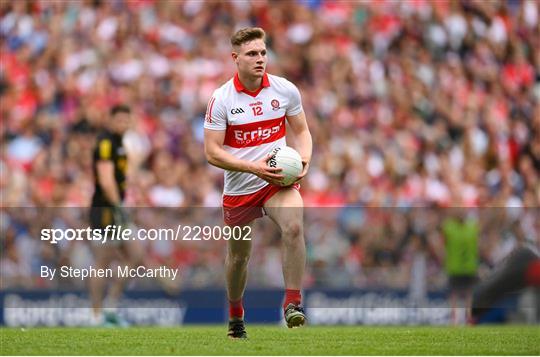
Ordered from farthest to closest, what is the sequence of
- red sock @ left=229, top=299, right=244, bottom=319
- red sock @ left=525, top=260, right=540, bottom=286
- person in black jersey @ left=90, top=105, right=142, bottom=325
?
1. person in black jersey @ left=90, top=105, right=142, bottom=325
2. red sock @ left=525, top=260, right=540, bottom=286
3. red sock @ left=229, top=299, right=244, bottom=319

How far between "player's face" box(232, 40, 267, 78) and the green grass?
2.12 m

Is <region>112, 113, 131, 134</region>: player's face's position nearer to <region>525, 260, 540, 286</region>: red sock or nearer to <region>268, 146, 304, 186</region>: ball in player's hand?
<region>525, 260, 540, 286</region>: red sock

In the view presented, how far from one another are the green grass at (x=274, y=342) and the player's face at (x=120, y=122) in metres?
3.22

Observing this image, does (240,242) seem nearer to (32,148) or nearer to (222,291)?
(222,291)

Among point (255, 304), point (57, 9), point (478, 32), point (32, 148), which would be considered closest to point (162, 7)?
point (57, 9)

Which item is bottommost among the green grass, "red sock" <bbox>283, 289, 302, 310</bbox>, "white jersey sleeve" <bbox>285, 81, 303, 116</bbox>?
the green grass

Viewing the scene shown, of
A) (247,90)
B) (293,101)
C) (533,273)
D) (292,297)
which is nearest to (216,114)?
(247,90)

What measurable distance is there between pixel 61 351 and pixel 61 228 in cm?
690

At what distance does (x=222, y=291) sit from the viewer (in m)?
17.4

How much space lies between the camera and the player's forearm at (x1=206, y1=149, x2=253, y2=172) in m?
10.3

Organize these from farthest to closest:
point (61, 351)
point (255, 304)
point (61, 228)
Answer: point (255, 304) → point (61, 228) → point (61, 351)

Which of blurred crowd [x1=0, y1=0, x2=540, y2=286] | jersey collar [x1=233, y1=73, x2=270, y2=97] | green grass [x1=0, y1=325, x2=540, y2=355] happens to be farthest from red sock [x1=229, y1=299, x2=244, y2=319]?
blurred crowd [x1=0, y1=0, x2=540, y2=286]

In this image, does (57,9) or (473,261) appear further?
(57,9)

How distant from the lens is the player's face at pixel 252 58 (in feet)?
34.1
